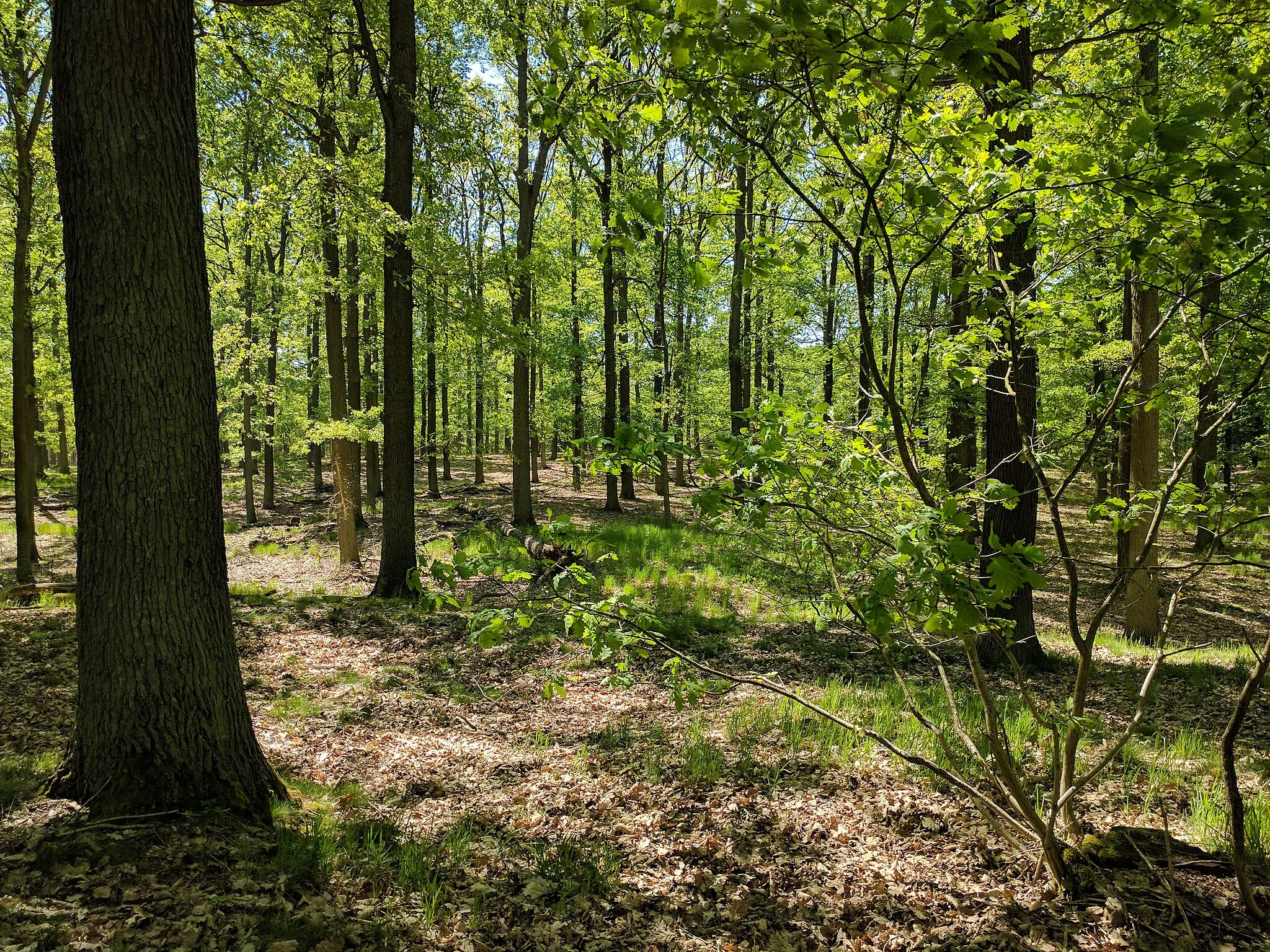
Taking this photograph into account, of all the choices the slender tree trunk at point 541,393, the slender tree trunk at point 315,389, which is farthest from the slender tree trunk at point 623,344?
the slender tree trunk at point 315,389

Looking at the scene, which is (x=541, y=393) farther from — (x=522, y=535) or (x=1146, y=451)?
(x=1146, y=451)

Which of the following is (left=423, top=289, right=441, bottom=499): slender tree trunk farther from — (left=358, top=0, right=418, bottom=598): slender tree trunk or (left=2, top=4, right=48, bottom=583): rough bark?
(left=358, top=0, right=418, bottom=598): slender tree trunk

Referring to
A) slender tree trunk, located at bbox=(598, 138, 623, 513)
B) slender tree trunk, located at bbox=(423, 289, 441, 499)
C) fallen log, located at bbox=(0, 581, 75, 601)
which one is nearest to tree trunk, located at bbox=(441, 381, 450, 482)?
slender tree trunk, located at bbox=(423, 289, 441, 499)

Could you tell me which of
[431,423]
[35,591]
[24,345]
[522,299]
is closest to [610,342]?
[522,299]

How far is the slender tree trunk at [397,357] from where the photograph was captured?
331 inches

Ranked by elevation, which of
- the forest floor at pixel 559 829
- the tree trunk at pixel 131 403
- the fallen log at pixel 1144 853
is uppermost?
the tree trunk at pixel 131 403

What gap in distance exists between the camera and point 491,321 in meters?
A: 8.90

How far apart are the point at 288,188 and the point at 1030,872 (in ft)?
33.7

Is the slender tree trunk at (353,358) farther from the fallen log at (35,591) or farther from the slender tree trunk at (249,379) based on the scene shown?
the fallen log at (35,591)

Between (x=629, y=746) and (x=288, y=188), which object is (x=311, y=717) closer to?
(x=629, y=746)

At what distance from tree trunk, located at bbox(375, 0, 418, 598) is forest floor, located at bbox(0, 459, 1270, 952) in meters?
1.98

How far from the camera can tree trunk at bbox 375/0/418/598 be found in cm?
841

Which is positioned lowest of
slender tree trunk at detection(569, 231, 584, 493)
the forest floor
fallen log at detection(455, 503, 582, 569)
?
the forest floor

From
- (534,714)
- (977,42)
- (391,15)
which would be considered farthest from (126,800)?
(391,15)
